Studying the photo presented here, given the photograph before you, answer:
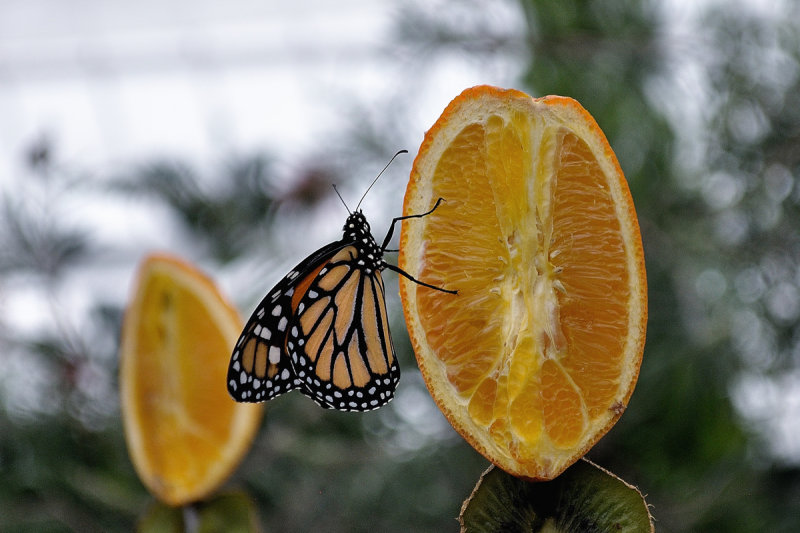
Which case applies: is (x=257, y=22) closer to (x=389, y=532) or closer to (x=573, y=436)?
(x=389, y=532)

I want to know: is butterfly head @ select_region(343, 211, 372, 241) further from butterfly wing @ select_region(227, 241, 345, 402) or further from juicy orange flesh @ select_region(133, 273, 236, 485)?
juicy orange flesh @ select_region(133, 273, 236, 485)

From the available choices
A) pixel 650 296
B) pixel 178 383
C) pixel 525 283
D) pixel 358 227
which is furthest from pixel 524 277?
pixel 650 296

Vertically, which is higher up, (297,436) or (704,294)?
(704,294)

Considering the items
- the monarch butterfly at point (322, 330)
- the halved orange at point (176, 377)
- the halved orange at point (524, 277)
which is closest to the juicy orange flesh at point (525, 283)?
the halved orange at point (524, 277)

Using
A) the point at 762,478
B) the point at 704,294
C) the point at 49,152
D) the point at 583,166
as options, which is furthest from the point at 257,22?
the point at 583,166

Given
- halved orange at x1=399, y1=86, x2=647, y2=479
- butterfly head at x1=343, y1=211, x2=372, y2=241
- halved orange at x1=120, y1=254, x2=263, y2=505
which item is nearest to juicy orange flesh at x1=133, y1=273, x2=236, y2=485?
halved orange at x1=120, y1=254, x2=263, y2=505

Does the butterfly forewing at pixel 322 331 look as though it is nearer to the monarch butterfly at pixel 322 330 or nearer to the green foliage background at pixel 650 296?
the monarch butterfly at pixel 322 330
